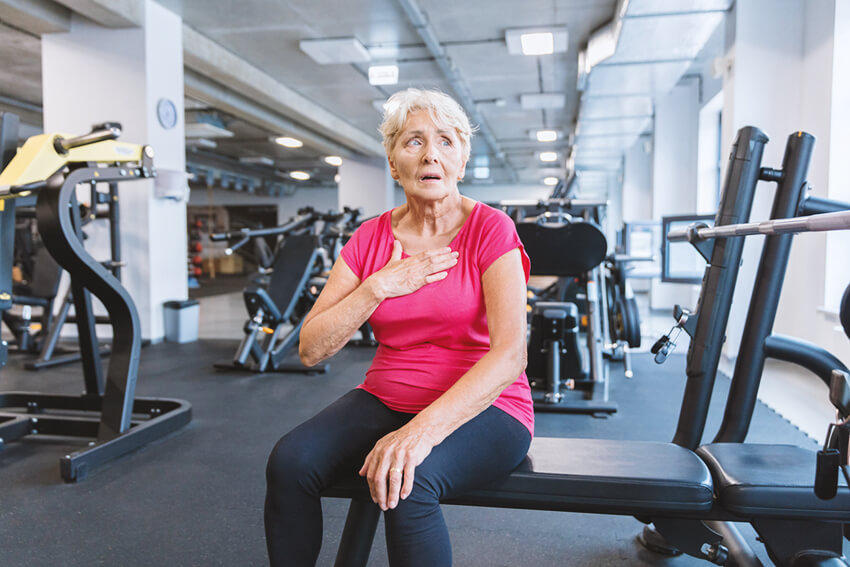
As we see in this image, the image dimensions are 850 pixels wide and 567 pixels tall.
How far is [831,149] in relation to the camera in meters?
3.71

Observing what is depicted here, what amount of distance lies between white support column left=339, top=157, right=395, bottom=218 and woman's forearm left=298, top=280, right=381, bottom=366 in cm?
1073

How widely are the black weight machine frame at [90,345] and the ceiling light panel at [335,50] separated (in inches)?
144

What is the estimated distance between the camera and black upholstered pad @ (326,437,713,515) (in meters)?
1.19

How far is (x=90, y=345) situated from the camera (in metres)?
2.78

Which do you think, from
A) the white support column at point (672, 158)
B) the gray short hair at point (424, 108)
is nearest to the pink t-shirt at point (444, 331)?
the gray short hair at point (424, 108)

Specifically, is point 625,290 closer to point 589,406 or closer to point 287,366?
point 589,406

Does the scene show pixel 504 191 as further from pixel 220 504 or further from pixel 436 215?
pixel 436 215

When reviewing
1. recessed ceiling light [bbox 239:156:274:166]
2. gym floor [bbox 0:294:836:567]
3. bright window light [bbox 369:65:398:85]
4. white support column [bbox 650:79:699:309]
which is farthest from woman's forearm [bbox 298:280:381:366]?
recessed ceiling light [bbox 239:156:274:166]

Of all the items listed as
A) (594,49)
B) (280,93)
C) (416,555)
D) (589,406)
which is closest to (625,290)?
(589,406)

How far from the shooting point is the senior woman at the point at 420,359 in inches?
44.1

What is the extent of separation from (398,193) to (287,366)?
41.0ft

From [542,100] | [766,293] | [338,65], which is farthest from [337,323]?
[542,100]

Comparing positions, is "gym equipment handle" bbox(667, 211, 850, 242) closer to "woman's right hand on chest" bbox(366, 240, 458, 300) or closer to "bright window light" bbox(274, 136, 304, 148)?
"woman's right hand on chest" bbox(366, 240, 458, 300)

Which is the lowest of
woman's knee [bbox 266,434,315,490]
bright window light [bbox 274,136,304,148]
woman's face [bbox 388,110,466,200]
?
woman's knee [bbox 266,434,315,490]
